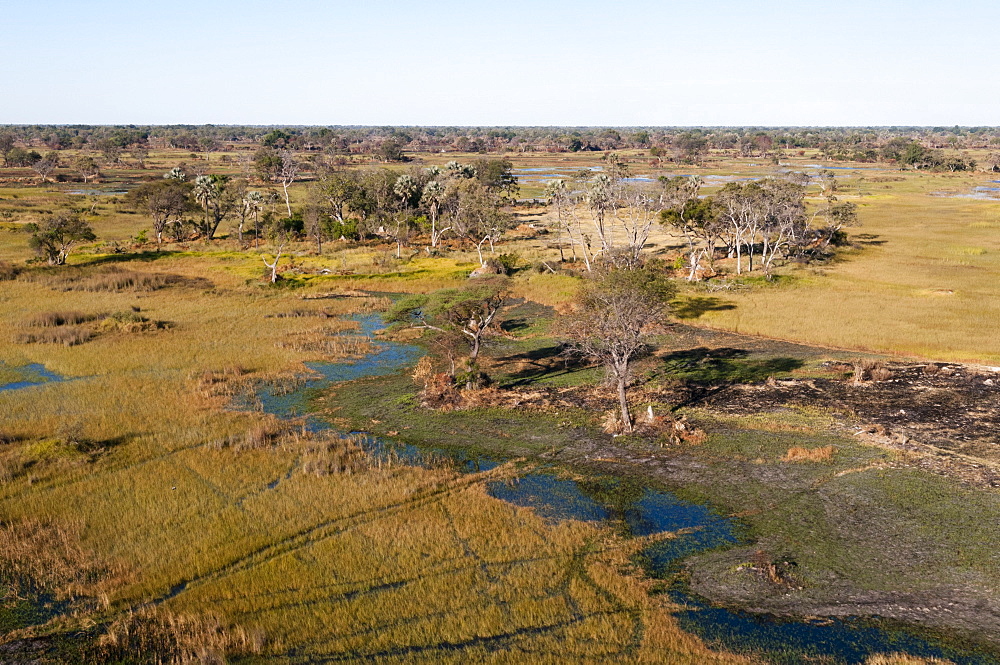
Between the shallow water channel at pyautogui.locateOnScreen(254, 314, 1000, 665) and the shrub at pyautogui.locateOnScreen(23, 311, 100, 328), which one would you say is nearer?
the shallow water channel at pyautogui.locateOnScreen(254, 314, 1000, 665)

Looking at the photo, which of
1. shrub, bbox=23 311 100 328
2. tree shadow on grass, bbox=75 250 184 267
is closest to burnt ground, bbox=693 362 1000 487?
shrub, bbox=23 311 100 328

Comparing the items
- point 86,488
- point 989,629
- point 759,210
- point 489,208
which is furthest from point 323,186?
point 989,629

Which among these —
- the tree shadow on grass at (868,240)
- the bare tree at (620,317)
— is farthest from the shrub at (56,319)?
the tree shadow on grass at (868,240)

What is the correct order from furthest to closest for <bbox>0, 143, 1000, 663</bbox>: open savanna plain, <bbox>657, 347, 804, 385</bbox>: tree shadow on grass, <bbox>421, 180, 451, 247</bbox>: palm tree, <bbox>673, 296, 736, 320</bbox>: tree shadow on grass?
1. <bbox>421, 180, 451, 247</bbox>: palm tree
2. <bbox>673, 296, 736, 320</bbox>: tree shadow on grass
3. <bbox>657, 347, 804, 385</bbox>: tree shadow on grass
4. <bbox>0, 143, 1000, 663</bbox>: open savanna plain

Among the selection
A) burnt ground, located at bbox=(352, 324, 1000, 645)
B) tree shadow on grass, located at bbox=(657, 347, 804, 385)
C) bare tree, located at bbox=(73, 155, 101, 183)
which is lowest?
burnt ground, located at bbox=(352, 324, 1000, 645)

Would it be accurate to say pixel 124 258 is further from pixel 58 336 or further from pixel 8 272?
pixel 58 336

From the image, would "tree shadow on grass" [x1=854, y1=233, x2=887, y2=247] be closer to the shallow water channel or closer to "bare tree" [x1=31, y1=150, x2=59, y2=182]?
the shallow water channel

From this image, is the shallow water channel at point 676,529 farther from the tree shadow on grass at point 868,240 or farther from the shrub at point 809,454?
the tree shadow on grass at point 868,240
